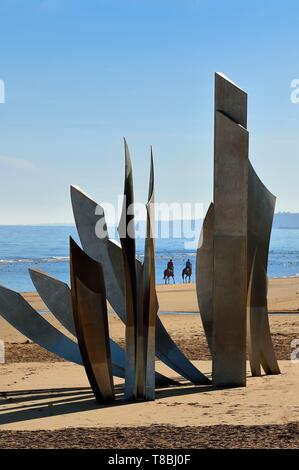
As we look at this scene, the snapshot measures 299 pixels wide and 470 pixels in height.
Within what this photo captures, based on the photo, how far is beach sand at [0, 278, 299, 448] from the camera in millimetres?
8117

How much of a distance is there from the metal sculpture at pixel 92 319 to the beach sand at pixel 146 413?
0.33 meters

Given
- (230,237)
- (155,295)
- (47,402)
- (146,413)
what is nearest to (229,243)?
(230,237)

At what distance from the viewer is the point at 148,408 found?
10023mm

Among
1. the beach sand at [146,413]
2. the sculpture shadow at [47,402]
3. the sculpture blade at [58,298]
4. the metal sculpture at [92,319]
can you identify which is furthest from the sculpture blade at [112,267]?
the metal sculpture at [92,319]

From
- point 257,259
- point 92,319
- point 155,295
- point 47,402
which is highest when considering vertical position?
point 257,259

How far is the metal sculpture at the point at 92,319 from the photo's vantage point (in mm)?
10133

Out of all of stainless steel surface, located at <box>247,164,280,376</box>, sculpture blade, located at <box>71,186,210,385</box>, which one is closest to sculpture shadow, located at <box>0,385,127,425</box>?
sculpture blade, located at <box>71,186,210,385</box>

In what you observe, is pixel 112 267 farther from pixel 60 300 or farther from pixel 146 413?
pixel 146 413

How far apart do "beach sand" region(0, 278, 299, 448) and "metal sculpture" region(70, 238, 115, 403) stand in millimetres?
330

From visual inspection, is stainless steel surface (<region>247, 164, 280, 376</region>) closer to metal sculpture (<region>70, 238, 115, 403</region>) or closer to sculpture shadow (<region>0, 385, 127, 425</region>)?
sculpture shadow (<region>0, 385, 127, 425</region>)

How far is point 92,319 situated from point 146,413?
4.36 feet

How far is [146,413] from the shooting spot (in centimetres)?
971
